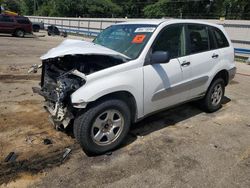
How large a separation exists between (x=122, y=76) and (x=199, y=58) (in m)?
1.87

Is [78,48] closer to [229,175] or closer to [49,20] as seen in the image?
[229,175]

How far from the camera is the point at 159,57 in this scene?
4.06 meters

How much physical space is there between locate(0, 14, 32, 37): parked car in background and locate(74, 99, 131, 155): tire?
956 inches

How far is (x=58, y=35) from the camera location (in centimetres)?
3266

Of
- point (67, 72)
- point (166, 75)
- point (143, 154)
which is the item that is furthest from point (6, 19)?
point (143, 154)

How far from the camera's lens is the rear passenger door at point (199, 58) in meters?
4.87

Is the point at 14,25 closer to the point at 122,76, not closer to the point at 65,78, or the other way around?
the point at 65,78

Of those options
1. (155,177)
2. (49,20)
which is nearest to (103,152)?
(155,177)

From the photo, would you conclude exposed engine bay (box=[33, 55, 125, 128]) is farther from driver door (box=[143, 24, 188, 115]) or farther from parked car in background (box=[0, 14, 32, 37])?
parked car in background (box=[0, 14, 32, 37])

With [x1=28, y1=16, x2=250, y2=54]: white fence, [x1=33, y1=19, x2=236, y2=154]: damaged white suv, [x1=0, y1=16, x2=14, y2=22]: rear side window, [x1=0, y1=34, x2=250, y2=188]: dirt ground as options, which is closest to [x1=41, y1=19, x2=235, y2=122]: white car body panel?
[x1=33, y1=19, x2=236, y2=154]: damaged white suv

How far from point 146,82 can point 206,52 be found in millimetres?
1790

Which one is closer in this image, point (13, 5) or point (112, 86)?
point (112, 86)

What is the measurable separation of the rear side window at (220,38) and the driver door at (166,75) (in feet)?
3.70

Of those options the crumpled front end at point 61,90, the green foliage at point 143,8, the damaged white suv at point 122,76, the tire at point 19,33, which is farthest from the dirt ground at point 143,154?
the green foliage at point 143,8
